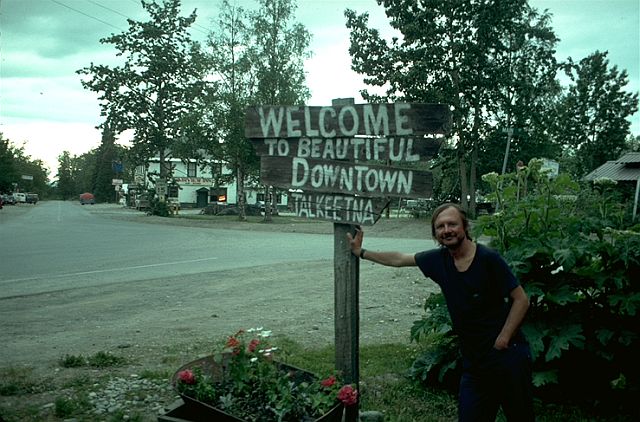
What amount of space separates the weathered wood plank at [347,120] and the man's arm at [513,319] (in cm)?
118

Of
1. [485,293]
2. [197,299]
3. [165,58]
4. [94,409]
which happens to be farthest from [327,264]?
[165,58]

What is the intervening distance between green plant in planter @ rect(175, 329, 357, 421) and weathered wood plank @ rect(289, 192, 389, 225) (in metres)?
1.00

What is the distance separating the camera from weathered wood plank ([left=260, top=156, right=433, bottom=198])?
365 cm

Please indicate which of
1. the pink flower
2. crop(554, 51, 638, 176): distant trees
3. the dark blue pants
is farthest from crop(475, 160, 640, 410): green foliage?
crop(554, 51, 638, 176): distant trees

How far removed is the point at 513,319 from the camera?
2947mm

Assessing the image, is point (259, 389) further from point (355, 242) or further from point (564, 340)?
point (564, 340)

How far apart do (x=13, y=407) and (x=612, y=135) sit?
64.9 m

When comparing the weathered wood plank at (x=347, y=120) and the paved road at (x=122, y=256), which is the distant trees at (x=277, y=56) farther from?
the weathered wood plank at (x=347, y=120)

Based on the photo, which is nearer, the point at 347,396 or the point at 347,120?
the point at 347,396

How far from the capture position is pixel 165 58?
145ft

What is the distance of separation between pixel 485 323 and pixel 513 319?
151mm

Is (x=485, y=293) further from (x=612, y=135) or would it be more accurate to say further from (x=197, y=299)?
(x=612, y=135)

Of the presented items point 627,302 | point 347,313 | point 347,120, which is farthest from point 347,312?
point 627,302

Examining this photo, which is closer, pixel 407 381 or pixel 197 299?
pixel 407 381
